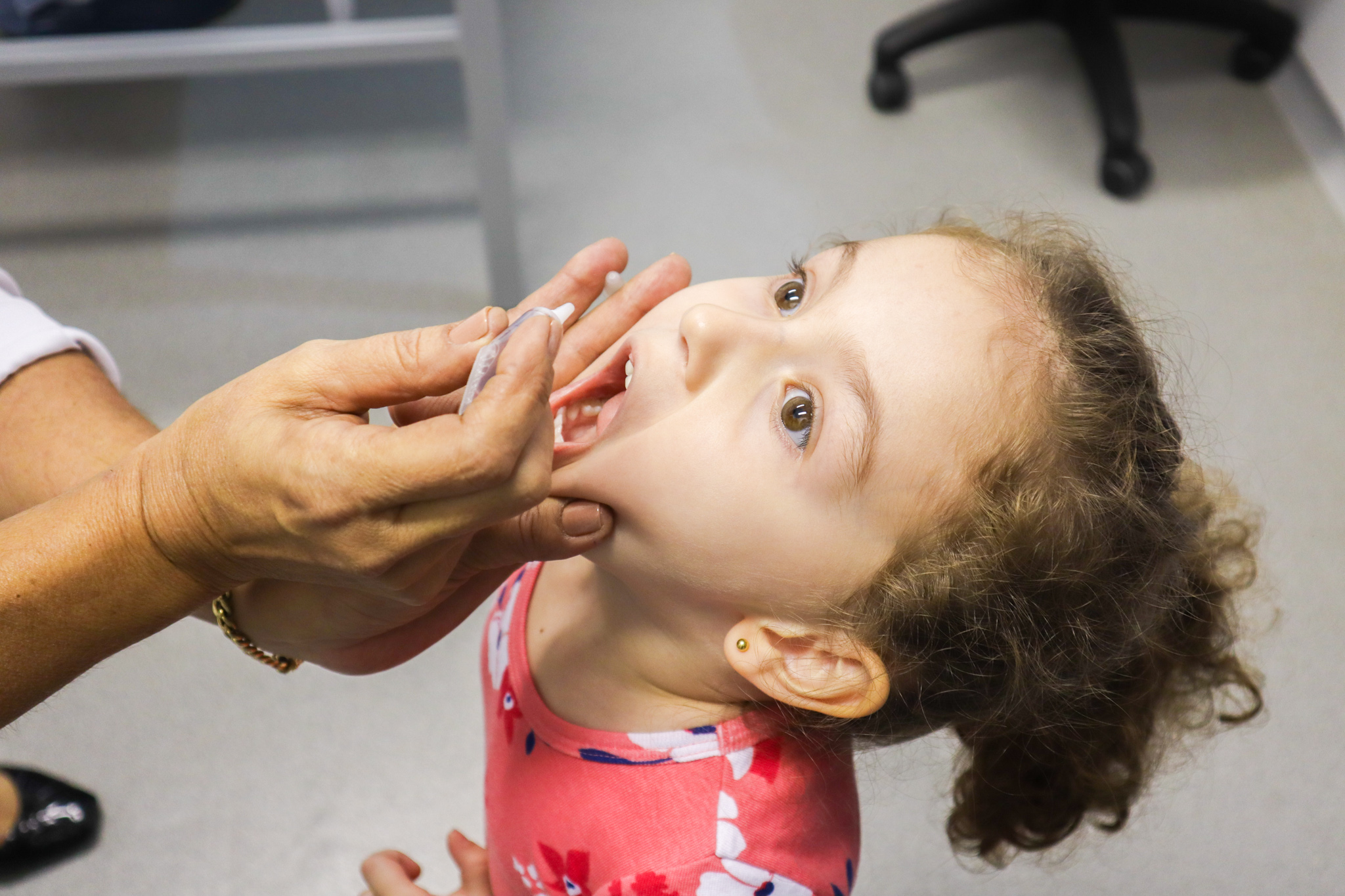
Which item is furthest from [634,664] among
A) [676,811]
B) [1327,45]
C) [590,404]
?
[1327,45]

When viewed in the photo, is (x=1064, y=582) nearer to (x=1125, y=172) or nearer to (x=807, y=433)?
(x=807, y=433)

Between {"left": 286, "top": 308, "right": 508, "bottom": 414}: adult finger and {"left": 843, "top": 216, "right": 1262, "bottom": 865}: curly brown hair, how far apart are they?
35 centimetres

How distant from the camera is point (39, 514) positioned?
78 centimetres

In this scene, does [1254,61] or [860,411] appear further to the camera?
[1254,61]

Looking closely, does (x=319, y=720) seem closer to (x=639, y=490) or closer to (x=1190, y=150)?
(x=639, y=490)

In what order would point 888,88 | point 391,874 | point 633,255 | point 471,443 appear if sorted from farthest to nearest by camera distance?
point 888,88, point 633,255, point 391,874, point 471,443

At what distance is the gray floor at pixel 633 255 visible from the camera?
1.44 metres

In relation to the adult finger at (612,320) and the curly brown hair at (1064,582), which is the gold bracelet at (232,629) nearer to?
the adult finger at (612,320)

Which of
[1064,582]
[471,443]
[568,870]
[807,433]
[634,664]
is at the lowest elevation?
[568,870]

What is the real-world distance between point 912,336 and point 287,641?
0.63m

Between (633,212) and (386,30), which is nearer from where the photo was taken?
(386,30)

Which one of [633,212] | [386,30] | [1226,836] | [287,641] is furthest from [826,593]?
[633,212]

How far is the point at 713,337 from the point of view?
81 cm

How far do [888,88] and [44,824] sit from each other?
2.06 m
